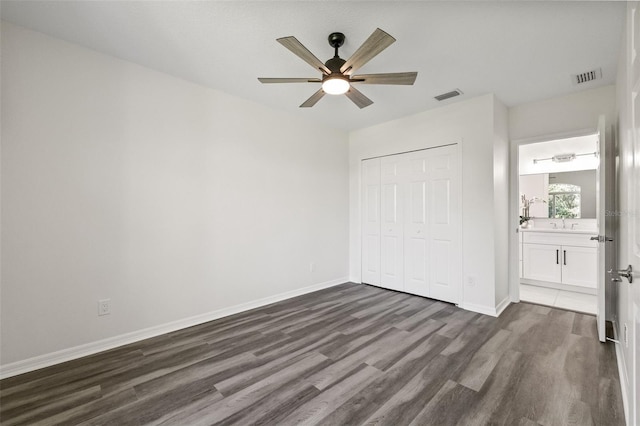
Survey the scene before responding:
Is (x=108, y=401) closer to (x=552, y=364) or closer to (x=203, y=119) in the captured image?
(x=203, y=119)

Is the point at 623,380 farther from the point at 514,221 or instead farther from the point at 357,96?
the point at 357,96

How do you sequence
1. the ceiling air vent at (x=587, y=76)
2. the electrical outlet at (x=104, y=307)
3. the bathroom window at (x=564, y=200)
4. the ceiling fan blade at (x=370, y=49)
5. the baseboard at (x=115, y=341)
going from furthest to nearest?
1. the bathroom window at (x=564, y=200)
2. the ceiling air vent at (x=587, y=76)
3. the electrical outlet at (x=104, y=307)
4. the baseboard at (x=115, y=341)
5. the ceiling fan blade at (x=370, y=49)

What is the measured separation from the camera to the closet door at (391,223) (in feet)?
13.7

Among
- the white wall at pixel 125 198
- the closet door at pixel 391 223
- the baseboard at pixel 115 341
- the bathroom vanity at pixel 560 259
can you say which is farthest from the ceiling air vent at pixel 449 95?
the baseboard at pixel 115 341

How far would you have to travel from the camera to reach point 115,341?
251 cm

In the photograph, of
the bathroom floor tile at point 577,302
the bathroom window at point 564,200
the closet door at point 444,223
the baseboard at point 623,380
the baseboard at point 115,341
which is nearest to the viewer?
the baseboard at point 623,380

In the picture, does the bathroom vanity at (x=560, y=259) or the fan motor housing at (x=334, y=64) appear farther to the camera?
the bathroom vanity at (x=560, y=259)

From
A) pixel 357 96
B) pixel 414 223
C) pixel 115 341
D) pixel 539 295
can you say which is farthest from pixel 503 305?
pixel 115 341

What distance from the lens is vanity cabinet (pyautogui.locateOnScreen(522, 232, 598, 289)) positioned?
3973mm

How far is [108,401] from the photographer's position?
A: 1.79m

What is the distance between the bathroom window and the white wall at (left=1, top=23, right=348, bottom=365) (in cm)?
477

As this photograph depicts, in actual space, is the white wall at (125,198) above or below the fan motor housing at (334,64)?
below

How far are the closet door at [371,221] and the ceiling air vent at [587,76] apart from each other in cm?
241

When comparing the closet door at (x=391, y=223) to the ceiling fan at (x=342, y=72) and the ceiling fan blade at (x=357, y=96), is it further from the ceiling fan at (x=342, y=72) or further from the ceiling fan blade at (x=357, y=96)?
the ceiling fan at (x=342, y=72)
